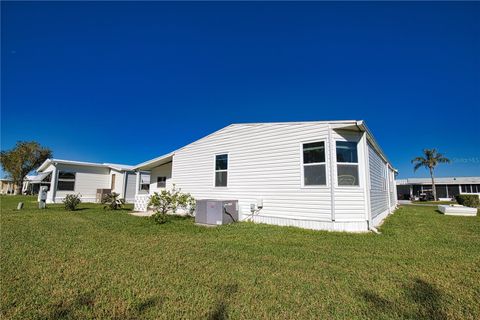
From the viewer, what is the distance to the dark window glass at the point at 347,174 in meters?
7.50

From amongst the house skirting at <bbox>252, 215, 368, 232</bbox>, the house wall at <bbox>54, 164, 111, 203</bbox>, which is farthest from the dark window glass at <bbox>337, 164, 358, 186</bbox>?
the house wall at <bbox>54, 164, 111, 203</bbox>

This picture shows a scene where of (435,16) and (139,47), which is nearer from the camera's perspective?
(435,16)

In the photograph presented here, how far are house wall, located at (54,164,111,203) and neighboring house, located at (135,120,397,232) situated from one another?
15.9 meters

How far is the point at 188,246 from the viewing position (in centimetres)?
538

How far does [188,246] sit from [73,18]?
33.1 ft

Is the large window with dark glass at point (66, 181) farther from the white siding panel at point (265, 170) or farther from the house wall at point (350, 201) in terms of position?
the house wall at point (350, 201)

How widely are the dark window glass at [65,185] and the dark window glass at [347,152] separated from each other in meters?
22.7

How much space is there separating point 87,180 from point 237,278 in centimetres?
2305

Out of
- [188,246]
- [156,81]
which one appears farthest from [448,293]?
[156,81]

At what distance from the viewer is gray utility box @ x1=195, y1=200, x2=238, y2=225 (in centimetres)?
864

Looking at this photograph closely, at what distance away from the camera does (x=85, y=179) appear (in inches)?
845

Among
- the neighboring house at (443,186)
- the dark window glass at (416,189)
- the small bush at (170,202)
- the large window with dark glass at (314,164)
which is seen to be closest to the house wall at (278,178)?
the large window with dark glass at (314,164)

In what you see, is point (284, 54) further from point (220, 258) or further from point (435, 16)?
point (220, 258)

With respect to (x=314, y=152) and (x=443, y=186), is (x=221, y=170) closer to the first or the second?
(x=314, y=152)
